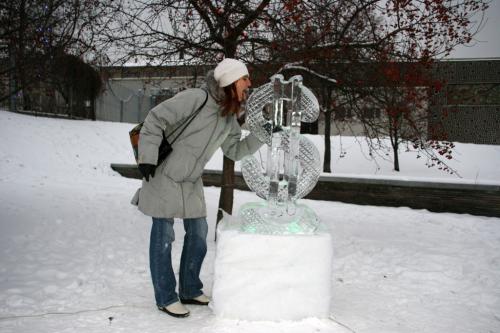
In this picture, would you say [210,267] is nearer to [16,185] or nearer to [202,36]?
[202,36]

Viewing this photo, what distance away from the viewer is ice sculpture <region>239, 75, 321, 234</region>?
Result: 295 centimetres

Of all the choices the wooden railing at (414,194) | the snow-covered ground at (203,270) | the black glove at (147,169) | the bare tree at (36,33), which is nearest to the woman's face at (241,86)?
the black glove at (147,169)

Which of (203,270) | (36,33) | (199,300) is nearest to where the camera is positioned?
(199,300)

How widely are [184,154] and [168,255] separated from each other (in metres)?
0.71

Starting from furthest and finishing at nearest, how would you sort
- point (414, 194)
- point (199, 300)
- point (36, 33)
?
1. point (414, 194)
2. point (36, 33)
3. point (199, 300)

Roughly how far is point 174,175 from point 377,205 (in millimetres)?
6395

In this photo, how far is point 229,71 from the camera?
2.90 metres

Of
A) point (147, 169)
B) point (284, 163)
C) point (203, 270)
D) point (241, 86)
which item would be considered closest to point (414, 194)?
point (203, 270)

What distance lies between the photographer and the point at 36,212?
252 inches

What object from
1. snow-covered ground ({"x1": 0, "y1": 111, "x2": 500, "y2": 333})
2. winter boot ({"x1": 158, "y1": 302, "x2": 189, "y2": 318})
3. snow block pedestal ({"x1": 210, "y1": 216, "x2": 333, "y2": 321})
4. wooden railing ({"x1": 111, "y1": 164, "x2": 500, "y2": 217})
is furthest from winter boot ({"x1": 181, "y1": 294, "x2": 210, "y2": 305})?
wooden railing ({"x1": 111, "y1": 164, "x2": 500, "y2": 217})

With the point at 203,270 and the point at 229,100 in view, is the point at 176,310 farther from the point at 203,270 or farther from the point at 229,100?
the point at 229,100

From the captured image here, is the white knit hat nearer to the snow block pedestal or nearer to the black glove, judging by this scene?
the black glove

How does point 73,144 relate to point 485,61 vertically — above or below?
below

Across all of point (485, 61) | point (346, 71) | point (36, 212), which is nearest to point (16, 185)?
point (36, 212)
